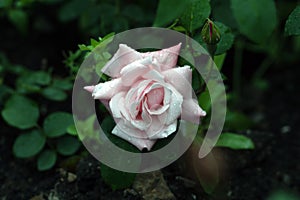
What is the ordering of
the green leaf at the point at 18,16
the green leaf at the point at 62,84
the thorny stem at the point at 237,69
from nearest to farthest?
the green leaf at the point at 62,84
the green leaf at the point at 18,16
the thorny stem at the point at 237,69

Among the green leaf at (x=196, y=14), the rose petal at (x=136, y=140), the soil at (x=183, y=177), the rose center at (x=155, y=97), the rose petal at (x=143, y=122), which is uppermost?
the green leaf at (x=196, y=14)

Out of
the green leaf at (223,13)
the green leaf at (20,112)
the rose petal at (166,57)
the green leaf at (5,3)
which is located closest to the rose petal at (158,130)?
the rose petal at (166,57)

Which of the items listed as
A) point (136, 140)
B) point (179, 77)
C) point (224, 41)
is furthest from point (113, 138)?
point (224, 41)

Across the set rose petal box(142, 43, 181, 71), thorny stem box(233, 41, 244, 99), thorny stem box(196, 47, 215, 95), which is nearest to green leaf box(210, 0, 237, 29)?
thorny stem box(233, 41, 244, 99)

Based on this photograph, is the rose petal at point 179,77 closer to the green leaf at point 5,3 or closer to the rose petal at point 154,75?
the rose petal at point 154,75

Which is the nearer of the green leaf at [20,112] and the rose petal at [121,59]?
the rose petal at [121,59]

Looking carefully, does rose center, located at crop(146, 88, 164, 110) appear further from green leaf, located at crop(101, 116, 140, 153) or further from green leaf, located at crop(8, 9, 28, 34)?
green leaf, located at crop(8, 9, 28, 34)

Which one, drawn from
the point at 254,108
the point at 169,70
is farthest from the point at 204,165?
the point at 254,108

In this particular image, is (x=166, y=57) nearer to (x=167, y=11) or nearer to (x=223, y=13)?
(x=167, y=11)
